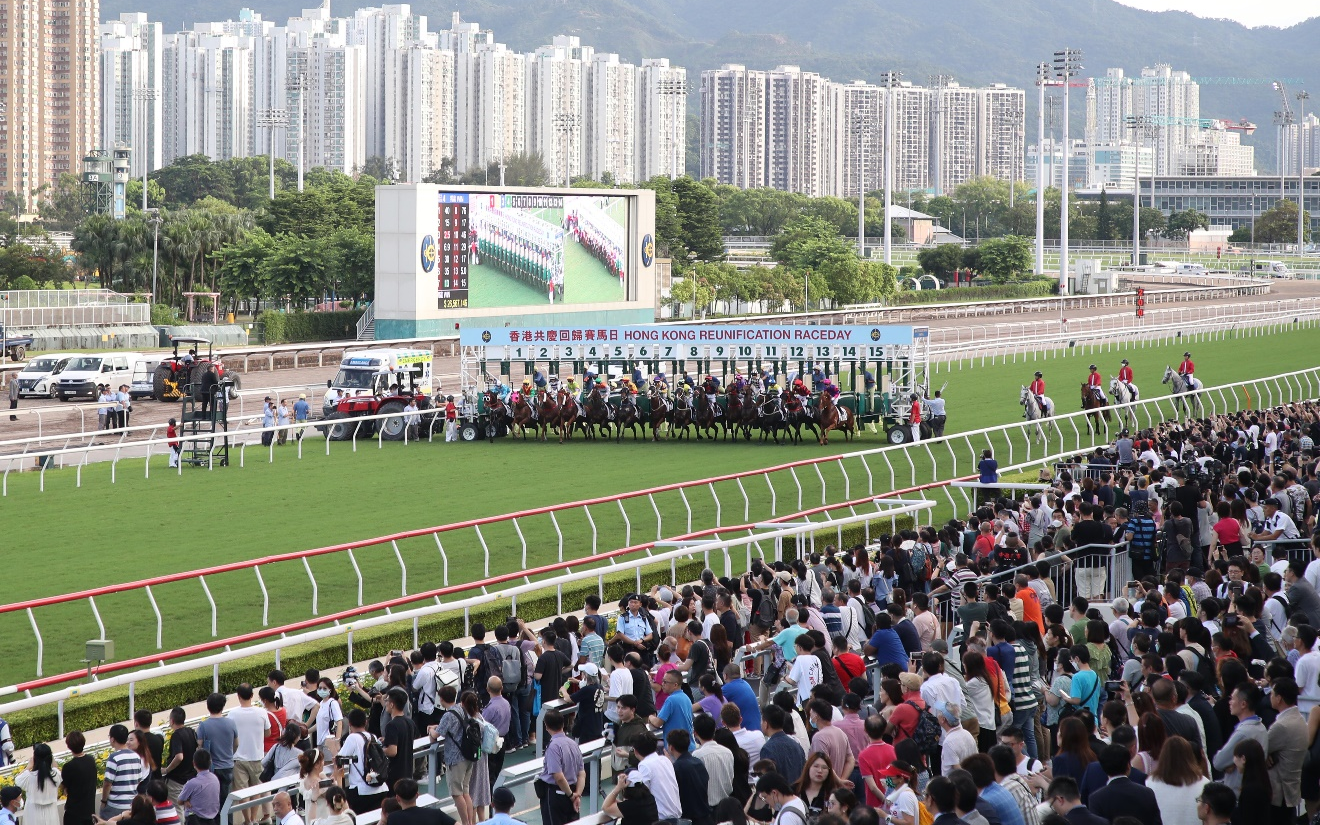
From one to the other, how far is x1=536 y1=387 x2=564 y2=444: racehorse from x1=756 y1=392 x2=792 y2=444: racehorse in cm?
361

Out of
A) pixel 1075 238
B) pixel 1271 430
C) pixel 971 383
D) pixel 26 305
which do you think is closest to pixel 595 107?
pixel 1075 238

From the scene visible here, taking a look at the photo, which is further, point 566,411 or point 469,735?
point 566,411

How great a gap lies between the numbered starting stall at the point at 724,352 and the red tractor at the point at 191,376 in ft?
14.7

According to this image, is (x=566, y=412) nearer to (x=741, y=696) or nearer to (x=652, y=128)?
(x=741, y=696)

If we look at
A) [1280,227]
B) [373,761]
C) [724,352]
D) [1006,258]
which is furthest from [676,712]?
[1280,227]

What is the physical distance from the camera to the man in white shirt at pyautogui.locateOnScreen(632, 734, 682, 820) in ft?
22.1

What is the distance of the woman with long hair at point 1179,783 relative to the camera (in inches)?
244

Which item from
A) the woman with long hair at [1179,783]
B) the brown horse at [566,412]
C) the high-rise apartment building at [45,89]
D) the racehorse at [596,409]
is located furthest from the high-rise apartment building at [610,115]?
the woman with long hair at [1179,783]

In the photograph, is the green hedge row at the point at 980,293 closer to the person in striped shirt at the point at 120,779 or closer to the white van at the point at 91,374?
the white van at the point at 91,374

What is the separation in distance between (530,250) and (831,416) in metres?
21.3

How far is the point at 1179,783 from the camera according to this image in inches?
245

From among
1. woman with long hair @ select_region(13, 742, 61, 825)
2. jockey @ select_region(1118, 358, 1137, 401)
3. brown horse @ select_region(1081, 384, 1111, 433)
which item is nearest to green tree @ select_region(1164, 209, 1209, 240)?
jockey @ select_region(1118, 358, 1137, 401)

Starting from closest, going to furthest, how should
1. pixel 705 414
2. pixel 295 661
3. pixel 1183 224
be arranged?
pixel 295 661
pixel 705 414
pixel 1183 224

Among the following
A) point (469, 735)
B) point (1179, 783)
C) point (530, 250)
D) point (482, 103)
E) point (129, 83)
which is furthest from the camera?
point (129, 83)
